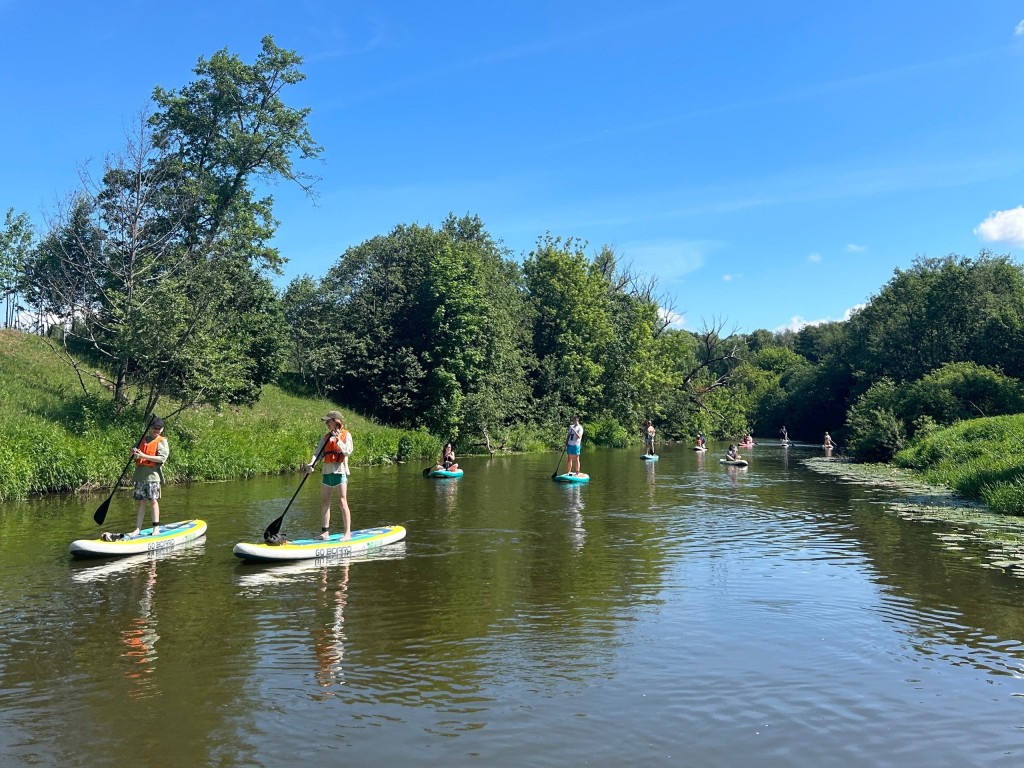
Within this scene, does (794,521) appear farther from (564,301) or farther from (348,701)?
(564,301)

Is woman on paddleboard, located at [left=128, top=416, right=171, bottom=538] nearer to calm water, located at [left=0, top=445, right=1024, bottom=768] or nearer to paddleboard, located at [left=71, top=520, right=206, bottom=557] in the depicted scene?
paddleboard, located at [left=71, top=520, right=206, bottom=557]

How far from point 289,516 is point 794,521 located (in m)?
11.6

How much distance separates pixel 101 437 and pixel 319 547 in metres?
13.5

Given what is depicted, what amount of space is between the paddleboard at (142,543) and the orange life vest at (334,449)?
9.63 feet

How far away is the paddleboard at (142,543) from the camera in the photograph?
500 inches

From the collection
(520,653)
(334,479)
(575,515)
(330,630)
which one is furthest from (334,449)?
(575,515)

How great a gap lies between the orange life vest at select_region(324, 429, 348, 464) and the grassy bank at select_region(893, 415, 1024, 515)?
15.4 meters

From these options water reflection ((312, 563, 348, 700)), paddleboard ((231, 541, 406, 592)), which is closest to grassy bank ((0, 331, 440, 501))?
paddleboard ((231, 541, 406, 592))

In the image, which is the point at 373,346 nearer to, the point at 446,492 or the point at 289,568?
the point at 446,492

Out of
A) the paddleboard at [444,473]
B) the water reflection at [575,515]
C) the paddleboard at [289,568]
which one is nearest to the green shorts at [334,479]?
the paddleboard at [289,568]

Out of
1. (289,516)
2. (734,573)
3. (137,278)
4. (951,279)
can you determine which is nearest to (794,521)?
(734,573)

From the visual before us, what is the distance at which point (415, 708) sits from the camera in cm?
666

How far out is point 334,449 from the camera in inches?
547

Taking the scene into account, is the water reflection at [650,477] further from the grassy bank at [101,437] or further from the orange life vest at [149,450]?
the orange life vest at [149,450]
